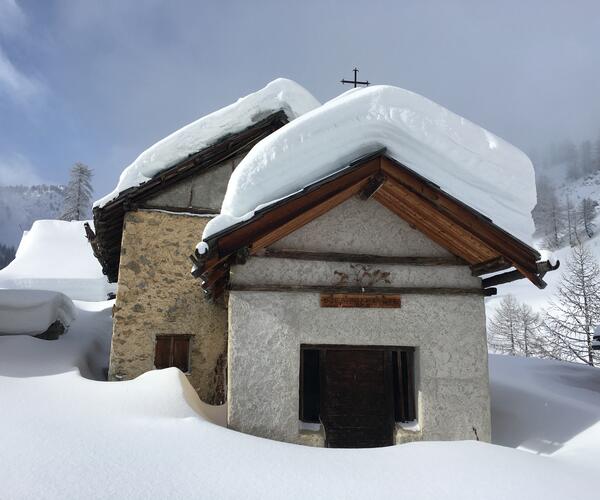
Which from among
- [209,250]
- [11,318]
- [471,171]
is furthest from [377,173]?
[11,318]

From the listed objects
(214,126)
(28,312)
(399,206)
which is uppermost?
(214,126)

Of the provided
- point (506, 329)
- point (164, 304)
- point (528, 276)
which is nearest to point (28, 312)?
point (164, 304)

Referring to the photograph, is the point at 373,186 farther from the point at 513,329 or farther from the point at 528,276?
the point at 513,329

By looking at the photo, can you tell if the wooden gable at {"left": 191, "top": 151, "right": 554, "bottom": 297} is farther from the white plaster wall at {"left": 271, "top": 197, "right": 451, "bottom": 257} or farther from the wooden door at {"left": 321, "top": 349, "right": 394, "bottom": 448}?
the wooden door at {"left": 321, "top": 349, "right": 394, "bottom": 448}

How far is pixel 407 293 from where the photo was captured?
5.65 meters

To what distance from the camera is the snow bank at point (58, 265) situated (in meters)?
25.7

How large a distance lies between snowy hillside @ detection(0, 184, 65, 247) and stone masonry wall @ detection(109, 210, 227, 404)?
140912 mm

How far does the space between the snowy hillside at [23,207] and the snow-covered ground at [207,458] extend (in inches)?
5706

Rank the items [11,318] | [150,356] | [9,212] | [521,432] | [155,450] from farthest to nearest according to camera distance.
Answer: [9,212] → [11,318] → [150,356] → [521,432] → [155,450]

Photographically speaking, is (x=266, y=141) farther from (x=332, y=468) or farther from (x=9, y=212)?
(x=9, y=212)

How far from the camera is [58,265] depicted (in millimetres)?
27406

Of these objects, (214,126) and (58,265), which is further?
(58,265)

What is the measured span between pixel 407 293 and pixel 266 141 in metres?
2.79

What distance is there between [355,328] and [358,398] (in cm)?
266
